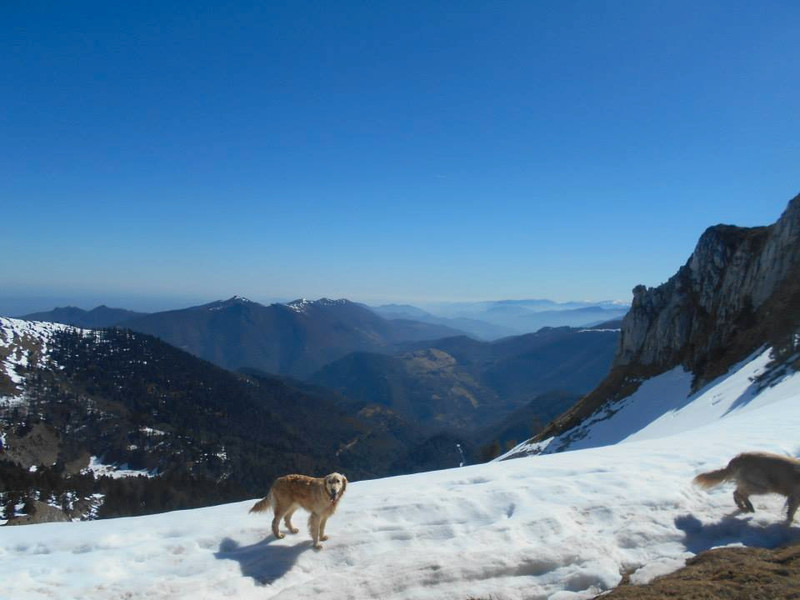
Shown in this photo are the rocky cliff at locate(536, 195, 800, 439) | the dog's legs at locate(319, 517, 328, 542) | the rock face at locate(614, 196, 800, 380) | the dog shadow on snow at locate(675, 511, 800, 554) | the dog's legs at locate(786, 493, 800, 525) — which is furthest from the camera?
the rock face at locate(614, 196, 800, 380)

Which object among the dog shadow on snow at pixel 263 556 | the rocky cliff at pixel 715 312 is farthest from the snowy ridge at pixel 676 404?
the dog shadow on snow at pixel 263 556

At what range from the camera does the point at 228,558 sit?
8492 mm

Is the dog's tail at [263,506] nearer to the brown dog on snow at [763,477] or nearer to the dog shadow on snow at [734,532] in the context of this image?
the dog shadow on snow at [734,532]

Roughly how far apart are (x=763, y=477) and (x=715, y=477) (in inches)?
33.9

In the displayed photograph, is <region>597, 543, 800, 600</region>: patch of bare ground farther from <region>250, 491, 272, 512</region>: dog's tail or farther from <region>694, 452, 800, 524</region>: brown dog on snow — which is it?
<region>250, 491, 272, 512</region>: dog's tail

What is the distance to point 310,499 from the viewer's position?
9000mm

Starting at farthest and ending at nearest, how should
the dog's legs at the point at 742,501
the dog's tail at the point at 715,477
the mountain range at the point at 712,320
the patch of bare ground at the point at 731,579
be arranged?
the mountain range at the point at 712,320, the dog's tail at the point at 715,477, the dog's legs at the point at 742,501, the patch of bare ground at the point at 731,579

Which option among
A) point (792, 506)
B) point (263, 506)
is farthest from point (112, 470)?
point (792, 506)

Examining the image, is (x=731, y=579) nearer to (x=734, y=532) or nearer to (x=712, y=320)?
(x=734, y=532)

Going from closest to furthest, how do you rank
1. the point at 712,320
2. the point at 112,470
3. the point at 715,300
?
1. the point at 712,320
2. the point at 715,300
3. the point at 112,470

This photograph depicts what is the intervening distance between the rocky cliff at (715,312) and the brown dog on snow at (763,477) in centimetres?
3390

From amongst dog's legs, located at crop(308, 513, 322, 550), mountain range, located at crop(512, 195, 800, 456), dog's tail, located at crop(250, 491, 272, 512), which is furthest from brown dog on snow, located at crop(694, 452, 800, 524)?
mountain range, located at crop(512, 195, 800, 456)

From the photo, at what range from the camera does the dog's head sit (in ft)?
29.1

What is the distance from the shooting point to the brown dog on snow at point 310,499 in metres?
8.83
